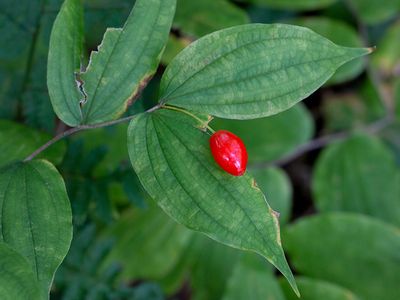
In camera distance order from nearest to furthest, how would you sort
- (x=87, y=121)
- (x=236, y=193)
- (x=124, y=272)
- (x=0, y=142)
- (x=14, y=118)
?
(x=236, y=193)
(x=87, y=121)
(x=0, y=142)
(x=14, y=118)
(x=124, y=272)

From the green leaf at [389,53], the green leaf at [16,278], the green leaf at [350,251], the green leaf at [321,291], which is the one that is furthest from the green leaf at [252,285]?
A: the green leaf at [16,278]

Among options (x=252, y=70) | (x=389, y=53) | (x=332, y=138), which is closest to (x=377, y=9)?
(x=389, y=53)

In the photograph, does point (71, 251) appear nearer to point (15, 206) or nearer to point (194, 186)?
point (15, 206)

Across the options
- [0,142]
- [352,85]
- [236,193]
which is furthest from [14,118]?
[352,85]

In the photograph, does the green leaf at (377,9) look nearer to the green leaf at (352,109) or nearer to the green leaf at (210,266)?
the green leaf at (352,109)

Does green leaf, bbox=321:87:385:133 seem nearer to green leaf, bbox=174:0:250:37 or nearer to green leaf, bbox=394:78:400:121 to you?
green leaf, bbox=394:78:400:121

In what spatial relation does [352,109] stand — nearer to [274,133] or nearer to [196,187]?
[274,133]

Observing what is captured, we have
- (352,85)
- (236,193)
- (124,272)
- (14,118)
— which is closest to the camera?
(236,193)

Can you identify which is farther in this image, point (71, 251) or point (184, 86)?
point (71, 251)
